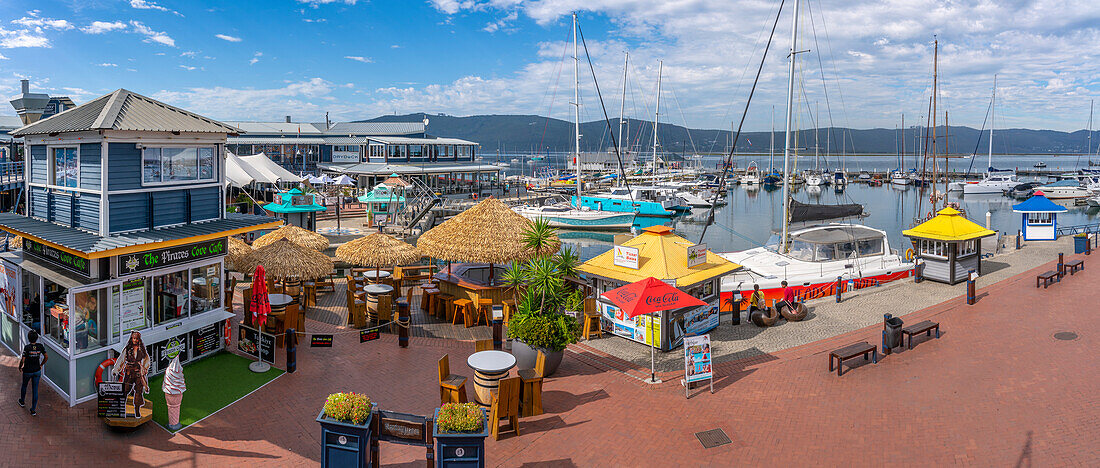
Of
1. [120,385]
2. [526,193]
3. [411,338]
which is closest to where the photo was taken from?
[120,385]

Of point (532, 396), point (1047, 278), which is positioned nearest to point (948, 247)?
point (1047, 278)

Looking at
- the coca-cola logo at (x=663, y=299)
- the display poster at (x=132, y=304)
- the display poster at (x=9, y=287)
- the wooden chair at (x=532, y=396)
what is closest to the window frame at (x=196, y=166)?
the display poster at (x=132, y=304)

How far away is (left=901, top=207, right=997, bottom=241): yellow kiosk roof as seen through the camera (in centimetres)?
2209

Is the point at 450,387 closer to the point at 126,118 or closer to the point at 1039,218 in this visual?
the point at 126,118

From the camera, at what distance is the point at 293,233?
21219 millimetres

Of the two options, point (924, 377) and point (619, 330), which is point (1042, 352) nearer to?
point (924, 377)

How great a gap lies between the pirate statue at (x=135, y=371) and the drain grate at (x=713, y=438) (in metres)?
8.80

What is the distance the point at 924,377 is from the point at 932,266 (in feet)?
37.9

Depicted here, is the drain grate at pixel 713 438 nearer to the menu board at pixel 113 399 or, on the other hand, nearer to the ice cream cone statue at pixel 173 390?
the ice cream cone statue at pixel 173 390

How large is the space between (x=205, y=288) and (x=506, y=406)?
7361 millimetres

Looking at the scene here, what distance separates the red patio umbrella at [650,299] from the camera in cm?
1293

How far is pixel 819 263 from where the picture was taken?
74.1 feet

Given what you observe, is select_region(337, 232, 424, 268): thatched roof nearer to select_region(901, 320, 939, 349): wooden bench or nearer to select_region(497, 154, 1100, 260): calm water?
select_region(901, 320, 939, 349): wooden bench

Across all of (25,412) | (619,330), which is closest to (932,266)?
(619,330)
